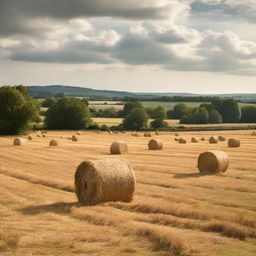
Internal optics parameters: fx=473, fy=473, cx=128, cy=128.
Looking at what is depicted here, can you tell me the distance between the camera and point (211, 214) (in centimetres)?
1313

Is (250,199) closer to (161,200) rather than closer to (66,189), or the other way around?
(161,200)

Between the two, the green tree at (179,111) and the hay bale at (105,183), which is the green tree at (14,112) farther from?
the green tree at (179,111)

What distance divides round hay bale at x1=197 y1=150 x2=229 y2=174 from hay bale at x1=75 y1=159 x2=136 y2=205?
24.7 feet

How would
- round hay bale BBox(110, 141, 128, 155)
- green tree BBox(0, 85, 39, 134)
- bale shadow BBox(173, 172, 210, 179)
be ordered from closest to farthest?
bale shadow BBox(173, 172, 210, 179)
round hay bale BBox(110, 141, 128, 155)
green tree BBox(0, 85, 39, 134)

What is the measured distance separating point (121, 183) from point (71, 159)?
14311 mm

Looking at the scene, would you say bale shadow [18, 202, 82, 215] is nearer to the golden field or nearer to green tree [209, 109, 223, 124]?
the golden field

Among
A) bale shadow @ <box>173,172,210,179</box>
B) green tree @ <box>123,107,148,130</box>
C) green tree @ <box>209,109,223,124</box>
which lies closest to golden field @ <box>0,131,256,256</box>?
bale shadow @ <box>173,172,210,179</box>

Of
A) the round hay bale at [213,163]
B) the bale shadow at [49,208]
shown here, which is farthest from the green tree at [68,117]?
the bale shadow at [49,208]

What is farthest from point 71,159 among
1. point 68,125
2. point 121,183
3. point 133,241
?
point 68,125

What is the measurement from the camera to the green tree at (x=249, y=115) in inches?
4113

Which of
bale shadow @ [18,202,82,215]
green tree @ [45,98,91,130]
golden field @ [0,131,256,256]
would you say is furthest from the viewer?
green tree @ [45,98,91,130]

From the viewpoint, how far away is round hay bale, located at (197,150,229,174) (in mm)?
22406

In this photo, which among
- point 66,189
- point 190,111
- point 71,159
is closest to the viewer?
point 66,189

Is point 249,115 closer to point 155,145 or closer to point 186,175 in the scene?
point 155,145
